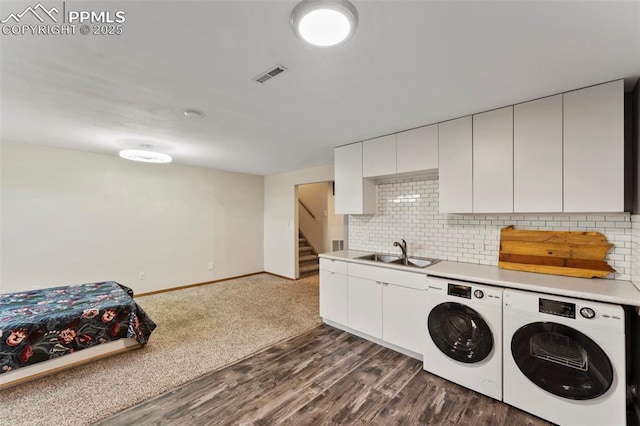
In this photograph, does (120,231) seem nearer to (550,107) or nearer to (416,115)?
(416,115)

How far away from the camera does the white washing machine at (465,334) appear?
1983 millimetres

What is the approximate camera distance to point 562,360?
172 centimetres

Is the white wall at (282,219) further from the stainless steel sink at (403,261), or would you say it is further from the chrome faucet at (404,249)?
the chrome faucet at (404,249)

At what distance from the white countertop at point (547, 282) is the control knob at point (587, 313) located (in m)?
0.08

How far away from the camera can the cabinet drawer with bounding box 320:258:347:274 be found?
3107mm

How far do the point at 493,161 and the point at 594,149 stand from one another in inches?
25.1

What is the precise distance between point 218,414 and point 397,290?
183cm

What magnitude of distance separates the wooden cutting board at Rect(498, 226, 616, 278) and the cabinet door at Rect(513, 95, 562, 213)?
1.00 feet

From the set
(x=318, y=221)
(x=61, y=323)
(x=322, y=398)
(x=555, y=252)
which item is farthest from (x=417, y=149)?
(x=318, y=221)

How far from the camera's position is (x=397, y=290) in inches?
103

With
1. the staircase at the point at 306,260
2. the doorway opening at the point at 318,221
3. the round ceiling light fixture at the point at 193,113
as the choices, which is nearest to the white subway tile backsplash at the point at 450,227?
the round ceiling light fixture at the point at 193,113

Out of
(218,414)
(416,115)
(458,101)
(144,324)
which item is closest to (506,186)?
(458,101)

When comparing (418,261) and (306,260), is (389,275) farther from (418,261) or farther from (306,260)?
(306,260)

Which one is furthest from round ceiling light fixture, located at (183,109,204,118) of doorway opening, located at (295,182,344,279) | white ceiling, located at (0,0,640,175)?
doorway opening, located at (295,182,344,279)
